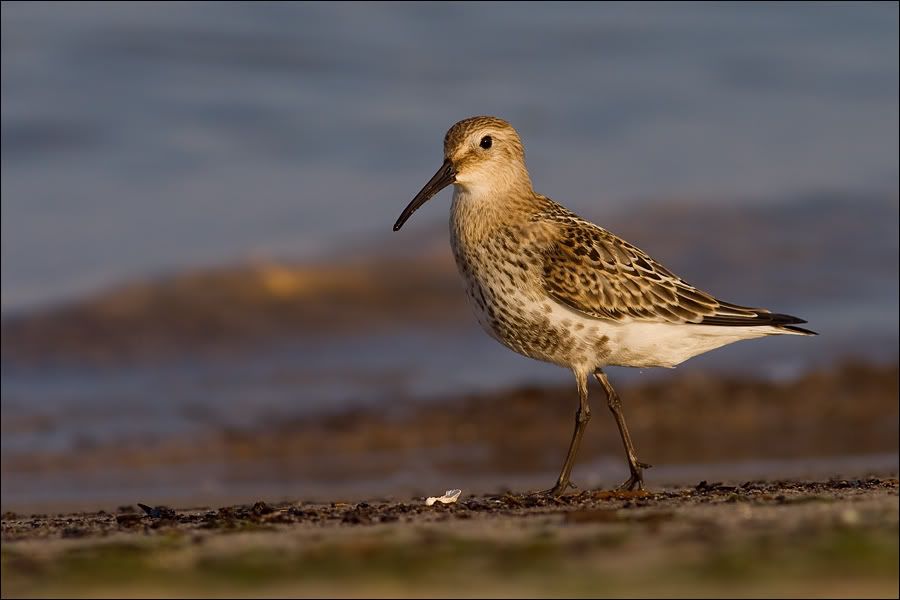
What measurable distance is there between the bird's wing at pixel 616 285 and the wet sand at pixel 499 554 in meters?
2.20

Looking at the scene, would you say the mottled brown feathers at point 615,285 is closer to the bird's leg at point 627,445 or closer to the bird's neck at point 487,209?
the bird's neck at point 487,209

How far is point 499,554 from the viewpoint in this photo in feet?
18.7

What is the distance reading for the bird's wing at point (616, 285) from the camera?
8906 mm

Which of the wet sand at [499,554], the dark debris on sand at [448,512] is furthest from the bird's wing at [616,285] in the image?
the wet sand at [499,554]

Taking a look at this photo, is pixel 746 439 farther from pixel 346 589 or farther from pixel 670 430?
pixel 346 589

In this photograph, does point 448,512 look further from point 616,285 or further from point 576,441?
point 616,285

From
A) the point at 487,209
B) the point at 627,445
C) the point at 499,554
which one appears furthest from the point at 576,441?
the point at 499,554

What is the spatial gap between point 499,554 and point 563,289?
334cm

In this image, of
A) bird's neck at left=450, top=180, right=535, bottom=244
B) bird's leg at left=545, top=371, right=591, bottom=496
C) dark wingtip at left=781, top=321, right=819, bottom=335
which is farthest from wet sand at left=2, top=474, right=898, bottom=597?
bird's neck at left=450, top=180, right=535, bottom=244

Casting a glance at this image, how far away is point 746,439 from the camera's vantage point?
15344 millimetres

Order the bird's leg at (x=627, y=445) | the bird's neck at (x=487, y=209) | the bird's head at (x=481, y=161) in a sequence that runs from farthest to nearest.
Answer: the bird's head at (x=481, y=161), the bird's neck at (x=487, y=209), the bird's leg at (x=627, y=445)

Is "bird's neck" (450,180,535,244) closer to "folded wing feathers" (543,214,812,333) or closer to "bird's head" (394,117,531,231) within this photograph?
"bird's head" (394,117,531,231)

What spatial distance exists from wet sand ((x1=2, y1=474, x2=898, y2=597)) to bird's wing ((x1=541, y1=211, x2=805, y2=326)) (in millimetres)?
2204

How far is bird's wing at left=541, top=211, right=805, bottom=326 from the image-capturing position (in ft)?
29.2
